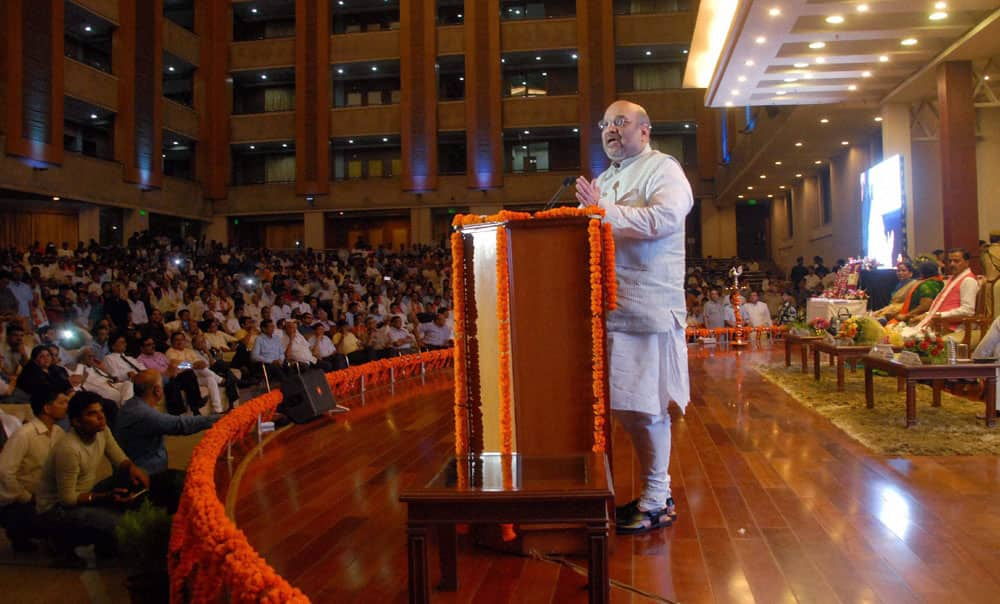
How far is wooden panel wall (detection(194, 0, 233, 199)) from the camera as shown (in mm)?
22969

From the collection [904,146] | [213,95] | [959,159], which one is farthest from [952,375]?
[213,95]

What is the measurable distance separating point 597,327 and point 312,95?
2293cm

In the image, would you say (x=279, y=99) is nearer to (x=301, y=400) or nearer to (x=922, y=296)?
(x=301, y=400)

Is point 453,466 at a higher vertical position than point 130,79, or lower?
lower

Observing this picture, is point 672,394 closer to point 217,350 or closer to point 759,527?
point 759,527

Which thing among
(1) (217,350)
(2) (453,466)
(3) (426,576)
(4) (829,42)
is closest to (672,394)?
(2) (453,466)

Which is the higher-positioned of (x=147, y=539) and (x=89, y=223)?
(x=89, y=223)

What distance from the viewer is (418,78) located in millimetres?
23078

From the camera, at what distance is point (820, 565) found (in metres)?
2.55

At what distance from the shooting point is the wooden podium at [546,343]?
265 cm

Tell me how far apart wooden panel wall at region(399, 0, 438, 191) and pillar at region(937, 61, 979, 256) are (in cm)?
1576

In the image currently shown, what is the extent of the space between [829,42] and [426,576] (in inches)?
373

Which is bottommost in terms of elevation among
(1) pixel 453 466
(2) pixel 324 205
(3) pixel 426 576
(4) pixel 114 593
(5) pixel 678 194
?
(4) pixel 114 593

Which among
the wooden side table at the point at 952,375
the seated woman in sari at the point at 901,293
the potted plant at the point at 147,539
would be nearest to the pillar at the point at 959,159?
the seated woman in sari at the point at 901,293
